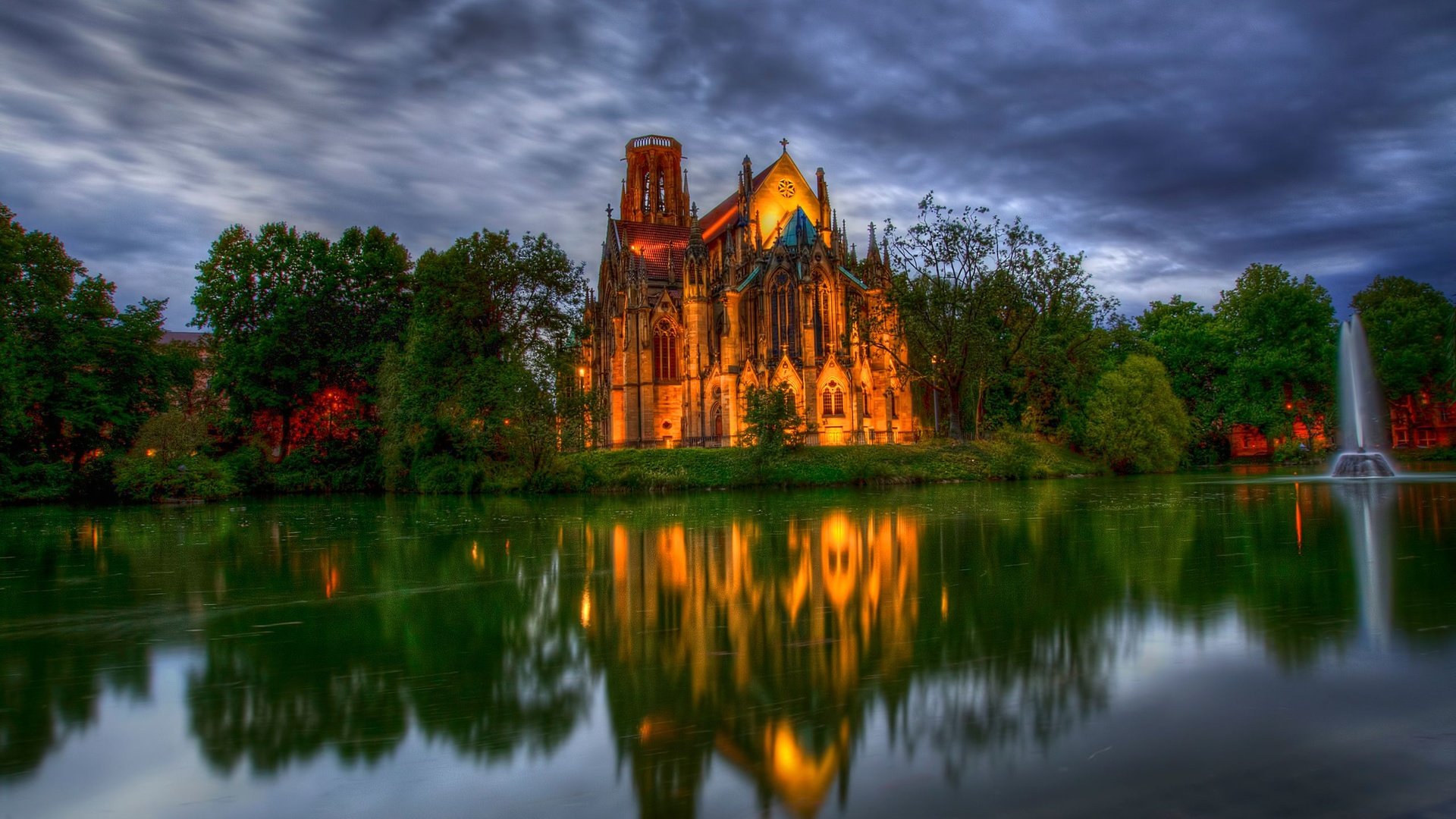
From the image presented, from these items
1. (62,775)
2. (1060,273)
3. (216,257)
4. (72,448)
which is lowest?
(62,775)

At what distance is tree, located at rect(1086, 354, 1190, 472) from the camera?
4278cm

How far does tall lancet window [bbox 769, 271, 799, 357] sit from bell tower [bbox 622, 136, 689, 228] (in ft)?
87.0

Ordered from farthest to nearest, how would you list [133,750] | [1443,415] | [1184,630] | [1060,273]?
[1443,415] < [1060,273] < [1184,630] < [133,750]

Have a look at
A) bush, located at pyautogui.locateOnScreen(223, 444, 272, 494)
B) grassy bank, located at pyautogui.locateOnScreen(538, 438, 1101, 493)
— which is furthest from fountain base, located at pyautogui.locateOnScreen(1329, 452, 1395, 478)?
bush, located at pyautogui.locateOnScreen(223, 444, 272, 494)

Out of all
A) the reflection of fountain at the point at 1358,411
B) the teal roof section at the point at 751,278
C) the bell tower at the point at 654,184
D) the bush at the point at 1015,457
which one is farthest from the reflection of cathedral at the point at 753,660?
the bell tower at the point at 654,184

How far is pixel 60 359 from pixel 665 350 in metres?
31.2

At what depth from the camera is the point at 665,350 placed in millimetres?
55719

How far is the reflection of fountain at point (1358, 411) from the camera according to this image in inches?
1139

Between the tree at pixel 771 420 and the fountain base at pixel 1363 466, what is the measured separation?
1995 cm

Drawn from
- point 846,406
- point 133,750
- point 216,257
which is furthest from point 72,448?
point 133,750

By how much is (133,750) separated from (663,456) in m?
34.5

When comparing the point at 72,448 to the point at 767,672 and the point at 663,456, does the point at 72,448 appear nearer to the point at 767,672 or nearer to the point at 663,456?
the point at 663,456

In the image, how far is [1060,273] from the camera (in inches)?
1631

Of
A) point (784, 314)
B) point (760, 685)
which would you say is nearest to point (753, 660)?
point (760, 685)
